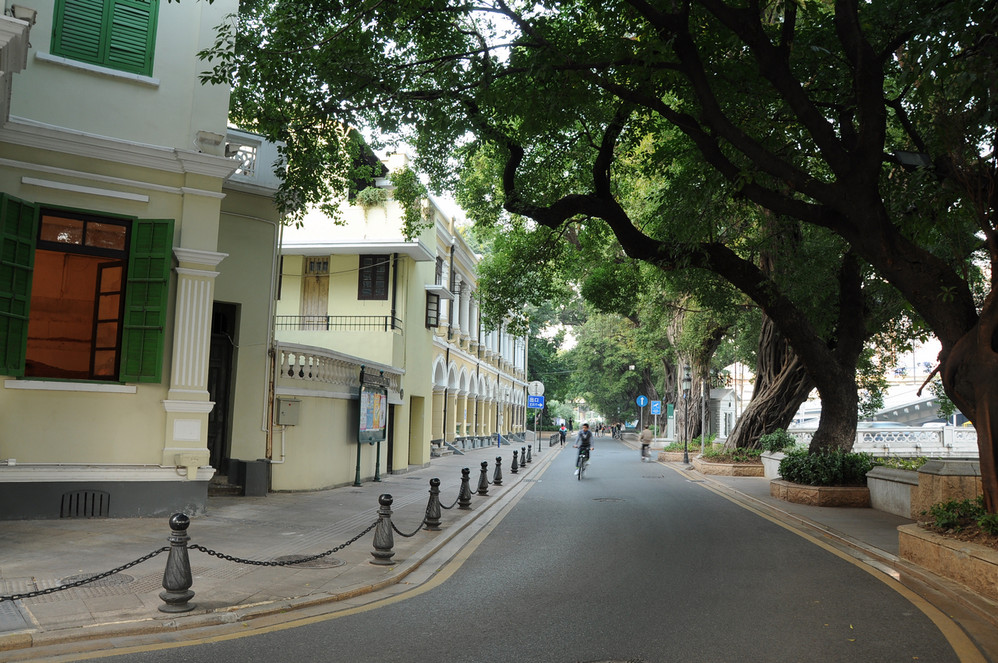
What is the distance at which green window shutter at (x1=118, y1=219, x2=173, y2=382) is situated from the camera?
36.6ft

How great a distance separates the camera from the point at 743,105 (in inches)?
458

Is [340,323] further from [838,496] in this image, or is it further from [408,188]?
[838,496]

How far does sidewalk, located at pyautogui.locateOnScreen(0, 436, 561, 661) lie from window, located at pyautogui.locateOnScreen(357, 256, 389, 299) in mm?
10121

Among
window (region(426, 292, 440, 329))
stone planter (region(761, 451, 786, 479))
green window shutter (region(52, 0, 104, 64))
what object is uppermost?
green window shutter (region(52, 0, 104, 64))

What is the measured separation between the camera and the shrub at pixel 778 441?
20.8m

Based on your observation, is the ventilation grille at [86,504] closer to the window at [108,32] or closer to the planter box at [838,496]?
the window at [108,32]

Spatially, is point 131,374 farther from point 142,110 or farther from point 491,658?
point 491,658

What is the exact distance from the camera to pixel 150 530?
9.96 m

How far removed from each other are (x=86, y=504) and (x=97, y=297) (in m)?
3.12

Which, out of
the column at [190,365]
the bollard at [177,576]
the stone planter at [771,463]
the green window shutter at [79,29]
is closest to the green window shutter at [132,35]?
the green window shutter at [79,29]

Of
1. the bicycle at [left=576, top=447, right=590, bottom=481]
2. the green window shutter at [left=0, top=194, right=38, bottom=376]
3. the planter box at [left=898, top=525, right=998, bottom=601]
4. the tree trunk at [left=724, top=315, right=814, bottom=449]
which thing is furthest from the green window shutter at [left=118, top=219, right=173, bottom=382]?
the tree trunk at [left=724, top=315, right=814, bottom=449]

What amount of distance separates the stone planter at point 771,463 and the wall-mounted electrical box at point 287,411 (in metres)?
12.1

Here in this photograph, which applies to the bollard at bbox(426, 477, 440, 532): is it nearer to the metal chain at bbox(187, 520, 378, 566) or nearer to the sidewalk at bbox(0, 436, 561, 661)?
the sidewalk at bbox(0, 436, 561, 661)

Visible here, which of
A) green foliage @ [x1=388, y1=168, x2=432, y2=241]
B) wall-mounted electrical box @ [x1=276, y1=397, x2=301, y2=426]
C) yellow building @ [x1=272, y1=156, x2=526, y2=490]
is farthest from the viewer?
green foliage @ [x1=388, y1=168, x2=432, y2=241]
